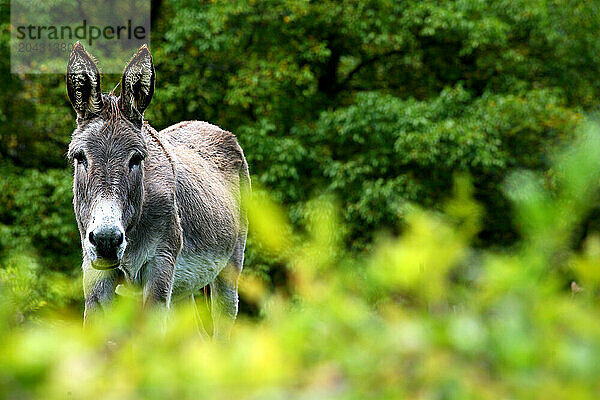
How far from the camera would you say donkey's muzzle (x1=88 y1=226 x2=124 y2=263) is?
4387 millimetres

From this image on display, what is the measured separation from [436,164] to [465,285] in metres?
11.8

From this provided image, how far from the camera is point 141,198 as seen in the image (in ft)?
16.8

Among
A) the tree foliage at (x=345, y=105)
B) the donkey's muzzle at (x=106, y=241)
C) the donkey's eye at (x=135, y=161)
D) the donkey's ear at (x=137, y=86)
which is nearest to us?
the donkey's muzzle at (x=106, y=241)

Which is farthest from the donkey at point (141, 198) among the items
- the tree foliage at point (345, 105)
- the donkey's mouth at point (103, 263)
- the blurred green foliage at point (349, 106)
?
the tree foliage at point (345, 105)

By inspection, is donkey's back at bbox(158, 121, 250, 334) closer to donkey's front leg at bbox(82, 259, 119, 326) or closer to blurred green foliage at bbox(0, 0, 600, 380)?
donkey's front leg at bbox(82, 259, 119, 326)

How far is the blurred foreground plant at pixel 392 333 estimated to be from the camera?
3.57 ft

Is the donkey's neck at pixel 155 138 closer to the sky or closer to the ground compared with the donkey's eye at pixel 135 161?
closer to the ground

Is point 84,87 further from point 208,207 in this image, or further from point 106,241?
point 208,207

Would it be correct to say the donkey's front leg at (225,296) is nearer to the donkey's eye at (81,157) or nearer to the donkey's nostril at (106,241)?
the donkey's eye at (81,157)

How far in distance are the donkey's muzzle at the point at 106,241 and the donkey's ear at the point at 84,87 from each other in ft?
2.99

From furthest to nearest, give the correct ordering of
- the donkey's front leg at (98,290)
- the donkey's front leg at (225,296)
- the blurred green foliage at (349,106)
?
the blurred green foliage at (349,106), the donkey's front leg at (225,296), the donkey's front leg at (98,290)

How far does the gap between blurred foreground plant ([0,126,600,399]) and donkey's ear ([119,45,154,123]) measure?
3.76 meters

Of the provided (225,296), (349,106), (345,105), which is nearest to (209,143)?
(225,296)

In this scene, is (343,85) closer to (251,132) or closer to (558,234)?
(251,132)
